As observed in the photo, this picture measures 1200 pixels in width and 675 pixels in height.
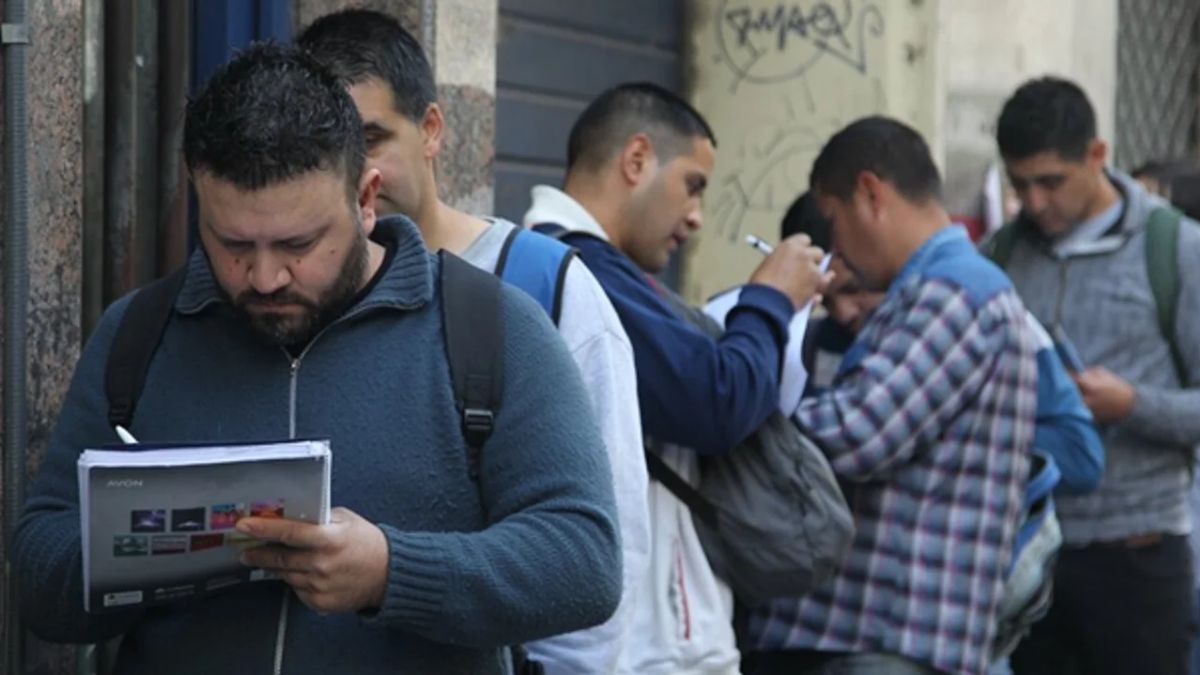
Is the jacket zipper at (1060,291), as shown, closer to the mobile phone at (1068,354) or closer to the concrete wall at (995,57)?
the mobile phone at (1068,354)

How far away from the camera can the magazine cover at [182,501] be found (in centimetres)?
282

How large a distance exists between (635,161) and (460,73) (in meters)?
0.62

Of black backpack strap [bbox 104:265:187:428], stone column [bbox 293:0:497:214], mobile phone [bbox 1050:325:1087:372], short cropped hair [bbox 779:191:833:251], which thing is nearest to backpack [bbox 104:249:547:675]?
black backpack strap [bbox 104:265:187:428]

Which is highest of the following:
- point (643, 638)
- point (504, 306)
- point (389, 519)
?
point (504, 306)

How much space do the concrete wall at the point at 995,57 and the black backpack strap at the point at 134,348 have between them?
5601 millimetres

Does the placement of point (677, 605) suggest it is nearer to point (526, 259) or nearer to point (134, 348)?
point (526, 259)

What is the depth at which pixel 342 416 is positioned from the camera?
3113 millimetres

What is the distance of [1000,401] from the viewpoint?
4.98 m

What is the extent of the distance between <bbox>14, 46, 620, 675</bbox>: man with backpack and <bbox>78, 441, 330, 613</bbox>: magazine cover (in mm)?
110

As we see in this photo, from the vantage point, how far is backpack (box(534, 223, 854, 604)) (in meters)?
4.37

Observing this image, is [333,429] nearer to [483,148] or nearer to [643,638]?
[643,638]

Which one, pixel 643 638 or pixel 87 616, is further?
pixel 643 638

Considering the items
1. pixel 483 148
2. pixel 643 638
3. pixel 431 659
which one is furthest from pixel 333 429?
pixel 483 148

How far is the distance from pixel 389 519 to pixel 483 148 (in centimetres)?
216
